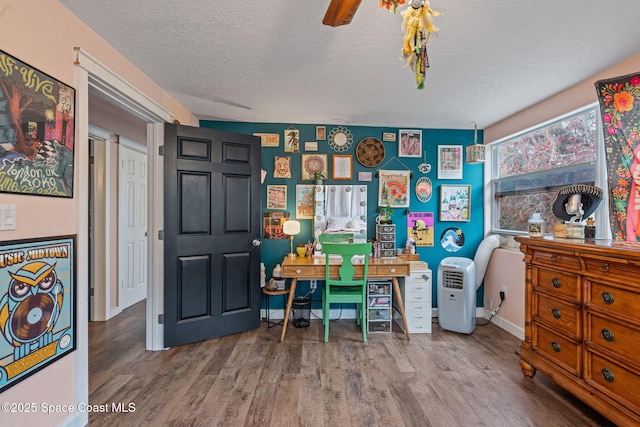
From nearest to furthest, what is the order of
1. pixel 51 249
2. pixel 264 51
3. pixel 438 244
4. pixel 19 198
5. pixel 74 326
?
pixel 19 198, pixel 51 249, pixel 74 326, pixel 264 51, pixel 438 244

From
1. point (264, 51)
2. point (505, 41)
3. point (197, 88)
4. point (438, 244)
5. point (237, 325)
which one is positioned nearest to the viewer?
point (505, 41)

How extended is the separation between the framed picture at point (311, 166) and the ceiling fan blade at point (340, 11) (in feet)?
7.33

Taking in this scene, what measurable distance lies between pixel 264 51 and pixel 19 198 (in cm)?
156

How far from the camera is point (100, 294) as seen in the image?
332cm

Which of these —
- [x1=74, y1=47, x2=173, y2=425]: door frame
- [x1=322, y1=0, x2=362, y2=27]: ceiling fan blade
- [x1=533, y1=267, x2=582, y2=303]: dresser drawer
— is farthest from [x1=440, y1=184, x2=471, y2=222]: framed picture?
[x1=74, y1=47, x2=173, y2=425]: door frame

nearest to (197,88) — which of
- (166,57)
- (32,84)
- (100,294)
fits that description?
(166,57)

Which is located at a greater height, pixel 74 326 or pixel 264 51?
pixel 264 51

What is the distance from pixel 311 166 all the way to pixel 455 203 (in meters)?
1.83

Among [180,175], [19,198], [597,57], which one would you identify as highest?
[597,57]

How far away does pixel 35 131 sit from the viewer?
1.39 metres

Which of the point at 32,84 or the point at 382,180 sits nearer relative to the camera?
the point at 32,84

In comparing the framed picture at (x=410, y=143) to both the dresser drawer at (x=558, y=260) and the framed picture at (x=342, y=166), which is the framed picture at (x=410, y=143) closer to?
the framed picture at (x=342, y=166)

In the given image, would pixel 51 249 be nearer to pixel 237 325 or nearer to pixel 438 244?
pixel 237 325

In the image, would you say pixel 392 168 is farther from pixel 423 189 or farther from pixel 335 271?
pixel 335 271
